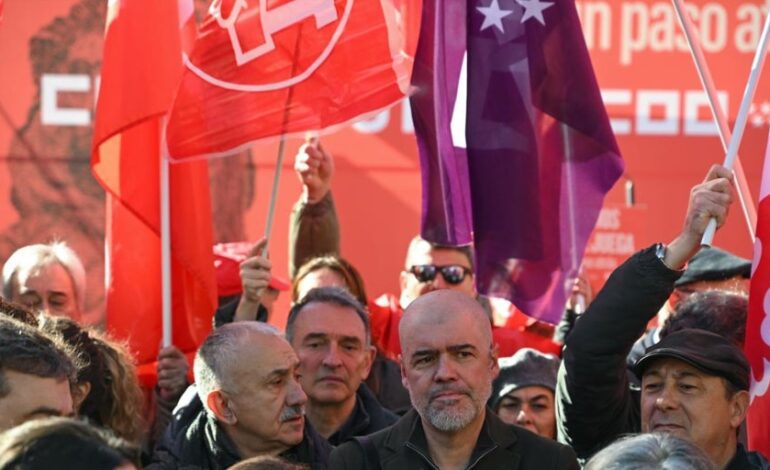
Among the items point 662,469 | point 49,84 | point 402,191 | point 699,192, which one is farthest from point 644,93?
point 662,469

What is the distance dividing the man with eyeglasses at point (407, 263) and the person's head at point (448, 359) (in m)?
2.04

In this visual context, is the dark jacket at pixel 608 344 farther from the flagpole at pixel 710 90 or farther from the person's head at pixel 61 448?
the person's head at pixel 61 448


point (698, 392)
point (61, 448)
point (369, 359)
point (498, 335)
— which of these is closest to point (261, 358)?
point (369, 359)

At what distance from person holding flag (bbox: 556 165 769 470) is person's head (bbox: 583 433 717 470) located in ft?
2.34

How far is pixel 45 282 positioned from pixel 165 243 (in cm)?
49

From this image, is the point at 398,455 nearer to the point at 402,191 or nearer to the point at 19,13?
the point at 402,191

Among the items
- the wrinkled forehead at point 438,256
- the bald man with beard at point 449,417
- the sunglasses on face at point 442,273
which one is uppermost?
the wrinkled forehead at point 438,256

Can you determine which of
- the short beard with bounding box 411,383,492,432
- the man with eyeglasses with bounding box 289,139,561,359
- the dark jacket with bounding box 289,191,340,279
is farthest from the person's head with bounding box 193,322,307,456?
the dark jacket with bounding box 289,191,340,279

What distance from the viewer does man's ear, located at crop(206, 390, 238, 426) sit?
203 inches

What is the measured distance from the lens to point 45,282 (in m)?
6.48

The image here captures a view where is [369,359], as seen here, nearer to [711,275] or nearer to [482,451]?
[482,451]

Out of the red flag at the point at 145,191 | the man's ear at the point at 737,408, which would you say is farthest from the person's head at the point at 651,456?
the red flag at the point at 145,191

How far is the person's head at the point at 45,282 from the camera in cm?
648

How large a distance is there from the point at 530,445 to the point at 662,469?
35.2 inches
